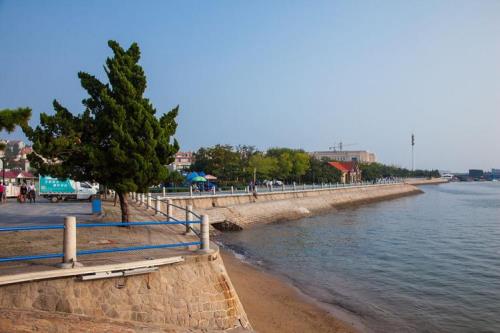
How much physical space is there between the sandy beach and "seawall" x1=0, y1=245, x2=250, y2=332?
2243 mm

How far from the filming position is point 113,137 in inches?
590

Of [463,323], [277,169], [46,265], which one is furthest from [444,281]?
[277,169]

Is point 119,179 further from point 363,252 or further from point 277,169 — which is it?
point 277,169

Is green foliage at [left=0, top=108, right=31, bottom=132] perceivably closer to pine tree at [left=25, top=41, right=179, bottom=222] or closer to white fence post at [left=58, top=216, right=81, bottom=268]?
white fence post at [left=58, top=216, right=81, bottom=268]

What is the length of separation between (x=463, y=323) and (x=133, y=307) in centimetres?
1025

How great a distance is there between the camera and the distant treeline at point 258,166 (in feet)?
220

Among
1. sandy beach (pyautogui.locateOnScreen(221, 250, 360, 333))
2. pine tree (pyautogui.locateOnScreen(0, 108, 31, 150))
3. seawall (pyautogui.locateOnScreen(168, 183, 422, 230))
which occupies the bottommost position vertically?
sandy beach (pyautogui.locateOnScreen(221, 250, 360, 333))

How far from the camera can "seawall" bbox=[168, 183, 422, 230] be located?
35688mm

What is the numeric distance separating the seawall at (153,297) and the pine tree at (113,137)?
20.3ft

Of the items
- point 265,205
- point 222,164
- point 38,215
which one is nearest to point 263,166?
point 222,164

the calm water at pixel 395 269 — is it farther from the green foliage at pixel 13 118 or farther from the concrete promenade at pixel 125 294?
the green foliage at pixel 13 118

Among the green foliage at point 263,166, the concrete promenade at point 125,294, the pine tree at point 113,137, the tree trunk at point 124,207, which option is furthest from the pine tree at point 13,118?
the green foliage at point 263,166

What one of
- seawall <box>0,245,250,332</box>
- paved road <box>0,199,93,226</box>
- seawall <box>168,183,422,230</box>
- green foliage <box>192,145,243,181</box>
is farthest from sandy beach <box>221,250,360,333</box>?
green foliage <box>192,145,243,181</box>

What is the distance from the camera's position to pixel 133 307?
7906 mm
